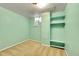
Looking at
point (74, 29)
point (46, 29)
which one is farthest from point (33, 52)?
point (74, 29)

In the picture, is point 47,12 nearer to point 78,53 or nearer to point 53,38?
point 53,38

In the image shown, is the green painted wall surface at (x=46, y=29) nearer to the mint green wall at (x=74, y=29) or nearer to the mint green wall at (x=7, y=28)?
the mint green wall at (x=7, y=28)

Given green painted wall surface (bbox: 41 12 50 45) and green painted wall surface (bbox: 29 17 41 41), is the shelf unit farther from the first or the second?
green painted wall surface (bbox: 29 17 41 41)

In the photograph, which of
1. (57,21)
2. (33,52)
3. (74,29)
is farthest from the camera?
(57,21)

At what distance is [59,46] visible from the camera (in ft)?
13.9

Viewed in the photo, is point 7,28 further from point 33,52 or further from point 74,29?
point 74,29

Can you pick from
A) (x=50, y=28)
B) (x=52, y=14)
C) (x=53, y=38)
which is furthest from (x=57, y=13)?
(x=53, y=38)

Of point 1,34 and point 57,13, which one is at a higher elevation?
point 57,13

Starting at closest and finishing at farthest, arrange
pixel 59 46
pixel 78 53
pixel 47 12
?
pixel 78 53 → pixel 59 46 → pixel 47 12

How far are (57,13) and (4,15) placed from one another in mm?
2632

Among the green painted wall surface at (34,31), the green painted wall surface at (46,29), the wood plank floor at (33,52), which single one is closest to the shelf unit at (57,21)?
the green painted wall surface at (46,29)

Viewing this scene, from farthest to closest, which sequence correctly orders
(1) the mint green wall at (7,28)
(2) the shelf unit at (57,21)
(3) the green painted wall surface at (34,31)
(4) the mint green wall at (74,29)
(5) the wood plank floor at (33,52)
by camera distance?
(3) the green painted wall surface at (34,31) → (2) the shelf unit at (57,21) → (1) the mint green wall at (7,28) → (5) the wood plank floor at (33,52) → (4) the mint green wall at (74,29)

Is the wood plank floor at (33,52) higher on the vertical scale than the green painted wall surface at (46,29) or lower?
lower

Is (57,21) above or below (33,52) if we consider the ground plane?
above
